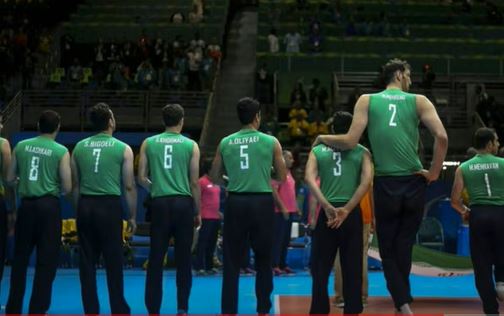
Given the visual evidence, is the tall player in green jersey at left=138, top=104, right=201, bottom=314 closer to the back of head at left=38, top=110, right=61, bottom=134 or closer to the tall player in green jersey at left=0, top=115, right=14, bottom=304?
the back of head at left=38, top=110, right=61, bottom=134

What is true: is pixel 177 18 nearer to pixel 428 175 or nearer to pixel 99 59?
pixel 99 59

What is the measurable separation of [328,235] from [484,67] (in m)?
19.5

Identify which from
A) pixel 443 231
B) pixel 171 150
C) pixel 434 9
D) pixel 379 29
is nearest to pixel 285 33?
pixel 379 29

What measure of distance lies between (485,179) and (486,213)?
32cm

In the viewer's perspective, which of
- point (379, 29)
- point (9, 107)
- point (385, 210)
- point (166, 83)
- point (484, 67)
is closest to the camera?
point (385, 210)

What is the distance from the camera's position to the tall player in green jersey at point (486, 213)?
25.2 feet

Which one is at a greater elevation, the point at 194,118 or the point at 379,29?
the point at 379,29

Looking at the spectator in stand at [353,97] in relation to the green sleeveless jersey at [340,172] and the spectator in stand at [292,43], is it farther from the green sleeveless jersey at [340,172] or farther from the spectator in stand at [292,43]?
the green sleeveless jersey at [340,172]

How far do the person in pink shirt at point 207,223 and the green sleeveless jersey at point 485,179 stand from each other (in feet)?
17.1

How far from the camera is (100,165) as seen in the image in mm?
7609

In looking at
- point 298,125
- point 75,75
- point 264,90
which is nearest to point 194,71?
point 264,90

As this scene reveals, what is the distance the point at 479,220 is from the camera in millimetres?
7715

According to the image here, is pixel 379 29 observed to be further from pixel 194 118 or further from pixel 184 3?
pixel 194 118

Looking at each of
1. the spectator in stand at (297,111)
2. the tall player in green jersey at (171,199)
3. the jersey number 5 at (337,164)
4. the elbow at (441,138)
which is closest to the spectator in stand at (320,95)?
the spectator in stand at (297,111)
